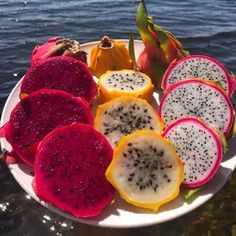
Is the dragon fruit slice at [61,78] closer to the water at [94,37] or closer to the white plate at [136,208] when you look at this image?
the white plate at [136,208]

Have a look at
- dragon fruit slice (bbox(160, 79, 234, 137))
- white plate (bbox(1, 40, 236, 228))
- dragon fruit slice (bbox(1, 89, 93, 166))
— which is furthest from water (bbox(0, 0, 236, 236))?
dragon fruit slice (bbox(1, 89, 93, 166))

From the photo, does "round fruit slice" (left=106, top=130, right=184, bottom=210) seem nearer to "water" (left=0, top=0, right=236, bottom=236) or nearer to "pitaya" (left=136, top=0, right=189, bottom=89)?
"water" (left=0, top=0, right=236, bottom=236)

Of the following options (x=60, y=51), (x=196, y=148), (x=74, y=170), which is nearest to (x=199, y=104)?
(x=196, y=148)

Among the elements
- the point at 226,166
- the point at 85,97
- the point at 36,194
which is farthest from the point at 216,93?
the point at 36,194

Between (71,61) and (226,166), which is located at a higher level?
(71,61)

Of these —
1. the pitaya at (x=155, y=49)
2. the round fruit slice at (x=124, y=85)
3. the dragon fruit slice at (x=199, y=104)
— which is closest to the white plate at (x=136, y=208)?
the dragon fruit slice at (x=199, y=104)

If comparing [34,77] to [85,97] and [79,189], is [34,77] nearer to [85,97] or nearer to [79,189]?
[85,97]
